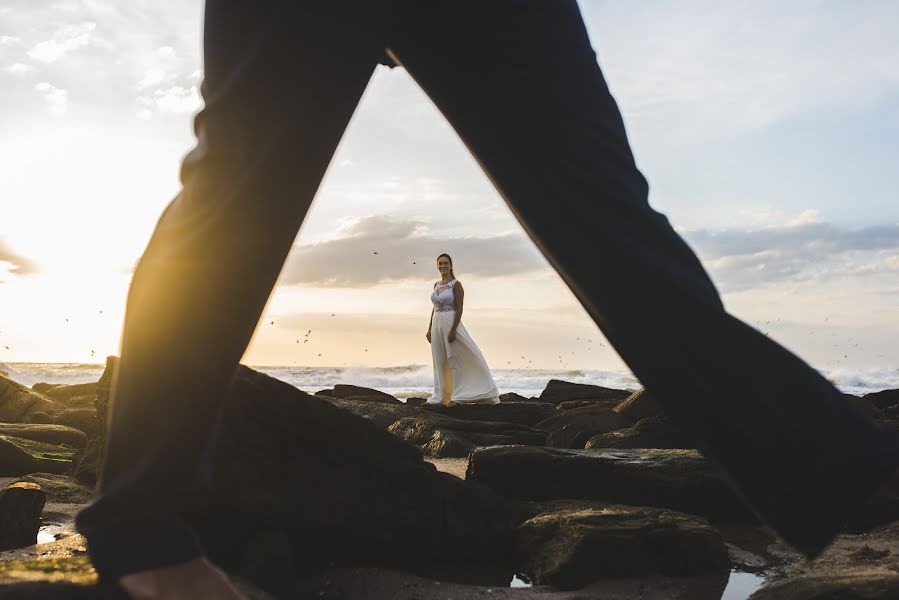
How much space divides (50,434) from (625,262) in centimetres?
476

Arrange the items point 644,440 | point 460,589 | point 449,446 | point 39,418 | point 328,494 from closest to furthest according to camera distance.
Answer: point 460,589, point 328,494, point 644,440, point 449,446, point 39,418

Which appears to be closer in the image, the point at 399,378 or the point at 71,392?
the point at 71,392

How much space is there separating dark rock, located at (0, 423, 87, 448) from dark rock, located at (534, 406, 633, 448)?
3.10 meters

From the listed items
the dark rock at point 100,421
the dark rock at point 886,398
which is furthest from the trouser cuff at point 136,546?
the dark rock at point 886,398

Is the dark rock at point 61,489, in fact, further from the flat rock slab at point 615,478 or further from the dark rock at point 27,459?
the flat rock slab at point 615,478

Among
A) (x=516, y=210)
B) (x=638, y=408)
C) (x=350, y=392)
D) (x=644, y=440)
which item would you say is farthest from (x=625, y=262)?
(x=350, y=392)

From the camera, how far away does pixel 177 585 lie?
1141 millimetres

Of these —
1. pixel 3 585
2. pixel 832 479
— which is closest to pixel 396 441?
pixel 3 585

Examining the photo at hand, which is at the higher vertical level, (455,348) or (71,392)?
(455,348)

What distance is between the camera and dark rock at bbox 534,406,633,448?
16.5ft

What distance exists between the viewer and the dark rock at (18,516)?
2.14 metres

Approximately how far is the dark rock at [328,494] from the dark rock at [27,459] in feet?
6.84

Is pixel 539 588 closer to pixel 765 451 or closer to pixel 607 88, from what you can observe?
pixel 765 451

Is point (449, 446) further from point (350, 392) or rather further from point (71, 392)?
point (71, 392)
